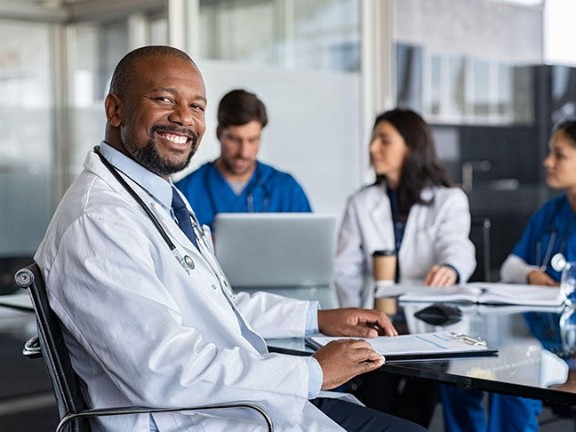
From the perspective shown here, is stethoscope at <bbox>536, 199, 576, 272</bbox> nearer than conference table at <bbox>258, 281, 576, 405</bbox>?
No

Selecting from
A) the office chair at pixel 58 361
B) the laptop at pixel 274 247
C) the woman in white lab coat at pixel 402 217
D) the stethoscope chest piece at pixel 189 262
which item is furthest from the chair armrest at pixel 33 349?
the woman in white lab coat at pixel 402 217

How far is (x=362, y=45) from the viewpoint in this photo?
5953mm

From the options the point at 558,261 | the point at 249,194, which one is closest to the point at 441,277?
the point at 558,261

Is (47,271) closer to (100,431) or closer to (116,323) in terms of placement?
(116,323)

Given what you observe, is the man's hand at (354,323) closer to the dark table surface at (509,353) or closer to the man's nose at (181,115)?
the dark table surface at (509,353)

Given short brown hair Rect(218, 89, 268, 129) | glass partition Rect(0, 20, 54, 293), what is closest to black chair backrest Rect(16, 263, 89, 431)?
short brown hair Rect(218, 89, 268, 129)

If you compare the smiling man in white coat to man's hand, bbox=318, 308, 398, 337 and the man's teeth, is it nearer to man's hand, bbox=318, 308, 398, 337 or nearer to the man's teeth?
the man's teeth

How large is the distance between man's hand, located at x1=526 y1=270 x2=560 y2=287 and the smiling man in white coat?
1497mm

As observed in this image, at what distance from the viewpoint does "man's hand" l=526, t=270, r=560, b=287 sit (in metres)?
3.09

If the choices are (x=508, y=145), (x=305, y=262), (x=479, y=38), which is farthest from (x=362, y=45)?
(x=479, y=38)

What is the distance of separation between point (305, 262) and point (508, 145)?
6.73m

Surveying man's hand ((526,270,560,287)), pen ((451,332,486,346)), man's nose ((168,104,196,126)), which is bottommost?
man's hand ((526,270,560,287))

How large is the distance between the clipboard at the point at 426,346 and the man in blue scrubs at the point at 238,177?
1584mm

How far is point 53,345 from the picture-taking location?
65.4 inches
